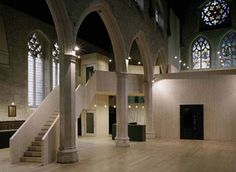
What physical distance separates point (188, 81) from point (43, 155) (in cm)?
1021

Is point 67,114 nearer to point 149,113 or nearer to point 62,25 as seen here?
point 62,25

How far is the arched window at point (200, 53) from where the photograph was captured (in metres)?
23.7

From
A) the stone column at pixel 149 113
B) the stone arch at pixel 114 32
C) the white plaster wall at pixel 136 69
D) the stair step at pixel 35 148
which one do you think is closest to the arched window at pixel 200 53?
the white plaster wall at pixel 136 69

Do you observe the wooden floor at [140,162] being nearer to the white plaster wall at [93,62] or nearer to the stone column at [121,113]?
the stone column at [121,113]

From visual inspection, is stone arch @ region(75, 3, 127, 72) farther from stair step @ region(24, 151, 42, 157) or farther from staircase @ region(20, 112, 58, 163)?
stair step @ region(24, 151, 42, 157)

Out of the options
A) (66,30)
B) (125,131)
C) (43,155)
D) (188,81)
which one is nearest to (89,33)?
(188,81)

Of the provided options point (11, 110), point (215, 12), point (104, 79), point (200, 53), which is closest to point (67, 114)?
point (11, 110)

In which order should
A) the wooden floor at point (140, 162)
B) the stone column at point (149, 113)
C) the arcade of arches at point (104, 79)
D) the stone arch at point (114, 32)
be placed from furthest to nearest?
1. the stone column at point (149, 113)
2. the stone arch at point (114, 32)
3. the arcade of arches at point (104, 79)
4. the wooden floor at point (140, 162)

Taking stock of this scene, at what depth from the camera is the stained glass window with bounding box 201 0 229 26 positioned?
2327cm

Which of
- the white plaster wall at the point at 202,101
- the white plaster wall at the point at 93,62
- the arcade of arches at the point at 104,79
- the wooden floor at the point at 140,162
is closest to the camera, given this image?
the wooden floor at the point at 140,162

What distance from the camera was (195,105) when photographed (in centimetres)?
1625

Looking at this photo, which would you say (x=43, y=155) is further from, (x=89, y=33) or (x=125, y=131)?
(x=89, y=33)

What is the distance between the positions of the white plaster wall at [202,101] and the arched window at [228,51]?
7.87 m

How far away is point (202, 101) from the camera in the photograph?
52.8 ft
